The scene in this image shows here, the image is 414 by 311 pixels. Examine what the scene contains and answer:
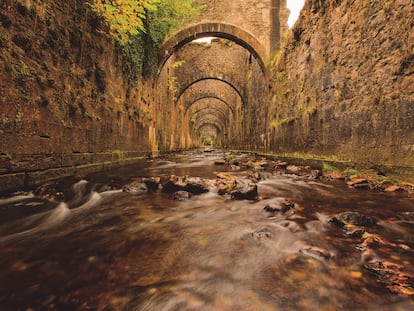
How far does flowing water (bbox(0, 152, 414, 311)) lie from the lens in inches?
36.9

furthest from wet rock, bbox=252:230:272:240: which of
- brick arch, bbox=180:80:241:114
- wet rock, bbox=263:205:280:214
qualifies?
brick arch, bbox=180:80:241:114

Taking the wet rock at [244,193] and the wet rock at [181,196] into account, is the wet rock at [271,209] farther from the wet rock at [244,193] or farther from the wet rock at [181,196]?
the wet rock at [181,196]

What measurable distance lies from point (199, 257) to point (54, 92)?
3438mm

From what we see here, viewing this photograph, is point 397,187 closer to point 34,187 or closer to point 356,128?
point 356,128

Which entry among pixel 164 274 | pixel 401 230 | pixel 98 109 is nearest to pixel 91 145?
pixel 98 109

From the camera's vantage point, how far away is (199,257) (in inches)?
51.8

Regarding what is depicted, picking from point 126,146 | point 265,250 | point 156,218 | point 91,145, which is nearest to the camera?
point 265,250

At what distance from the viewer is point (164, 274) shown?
3.70 feet

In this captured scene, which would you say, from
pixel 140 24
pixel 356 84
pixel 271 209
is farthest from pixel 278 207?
pixel 140 24

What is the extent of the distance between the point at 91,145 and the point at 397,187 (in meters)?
5.19

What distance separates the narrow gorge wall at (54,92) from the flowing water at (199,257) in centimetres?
84

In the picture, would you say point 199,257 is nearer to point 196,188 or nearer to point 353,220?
point 353,220

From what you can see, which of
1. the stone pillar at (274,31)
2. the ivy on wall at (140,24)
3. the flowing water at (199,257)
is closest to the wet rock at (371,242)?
the flowing water at (199,257)

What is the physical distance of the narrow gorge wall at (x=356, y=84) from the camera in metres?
2.79
